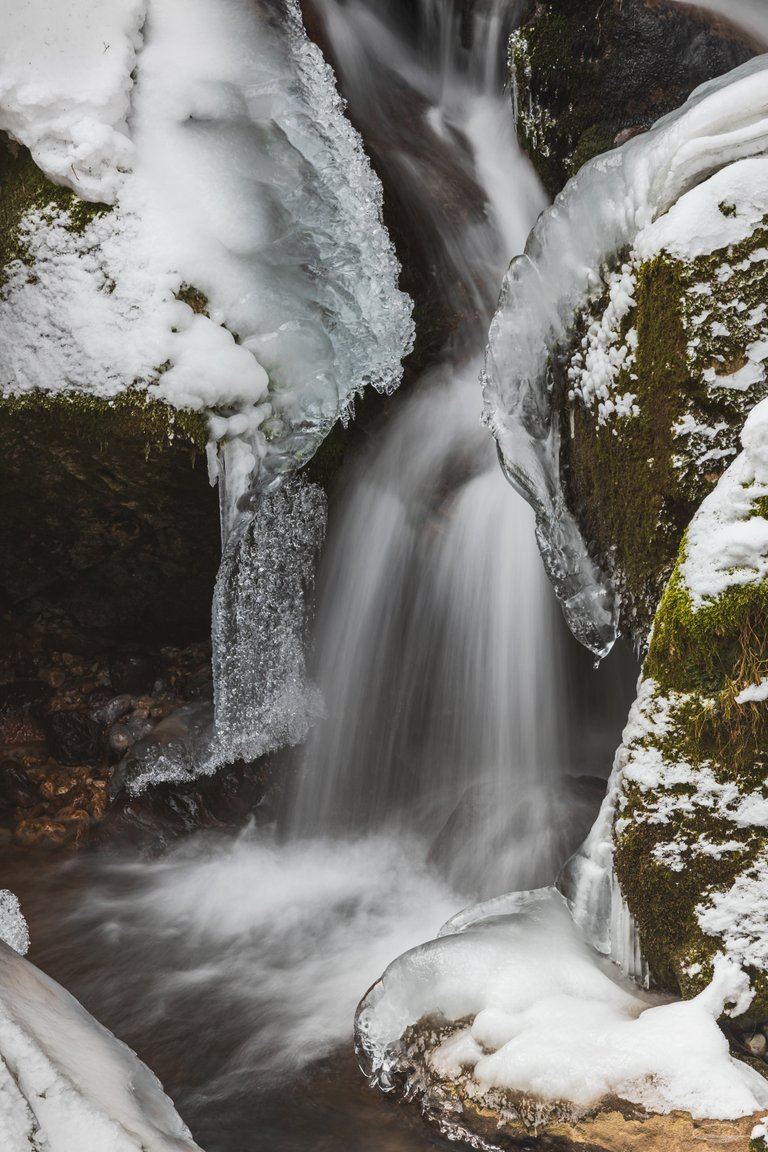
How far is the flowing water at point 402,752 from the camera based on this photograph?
3727mm

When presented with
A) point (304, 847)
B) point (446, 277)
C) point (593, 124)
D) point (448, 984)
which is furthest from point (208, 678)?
point (593, 124)

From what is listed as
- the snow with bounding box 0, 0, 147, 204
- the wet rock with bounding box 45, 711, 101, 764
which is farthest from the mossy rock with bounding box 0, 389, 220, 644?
the snow with bounding box 0, 0, 147, 204

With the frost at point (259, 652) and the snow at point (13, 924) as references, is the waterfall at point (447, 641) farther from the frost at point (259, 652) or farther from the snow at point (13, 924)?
the snow at point (13, 924)

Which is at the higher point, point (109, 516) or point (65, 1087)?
point (109, 516)

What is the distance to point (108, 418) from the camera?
390 centimetres

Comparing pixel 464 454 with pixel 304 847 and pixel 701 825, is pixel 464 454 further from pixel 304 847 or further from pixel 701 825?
pixel 701 825

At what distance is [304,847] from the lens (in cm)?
466

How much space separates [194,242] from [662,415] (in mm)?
2036

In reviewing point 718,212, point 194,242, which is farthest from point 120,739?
→ point 718,212

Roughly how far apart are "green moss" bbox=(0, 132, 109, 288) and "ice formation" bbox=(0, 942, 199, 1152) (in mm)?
2823

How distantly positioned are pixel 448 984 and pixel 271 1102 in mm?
692

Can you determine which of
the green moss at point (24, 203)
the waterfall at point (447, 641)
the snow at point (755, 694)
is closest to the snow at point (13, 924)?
the waterfall at point (447, 641)

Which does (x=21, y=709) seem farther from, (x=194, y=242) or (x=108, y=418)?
(x=194, y=242)

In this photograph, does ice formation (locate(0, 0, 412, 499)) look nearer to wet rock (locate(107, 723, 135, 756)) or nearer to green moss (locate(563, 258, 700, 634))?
green moss (locate(563, 258, 700, 634))
